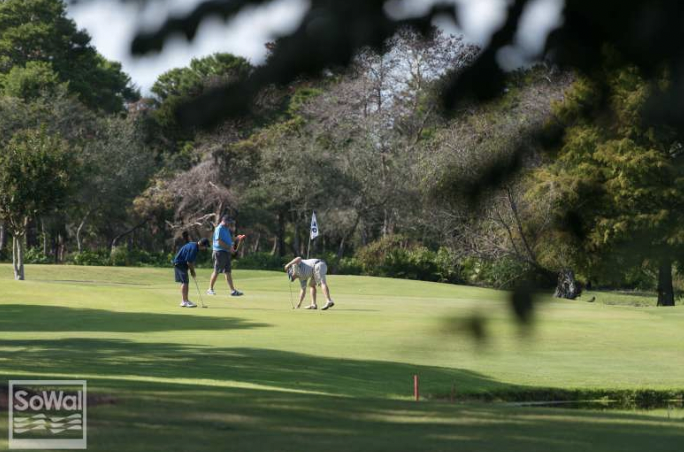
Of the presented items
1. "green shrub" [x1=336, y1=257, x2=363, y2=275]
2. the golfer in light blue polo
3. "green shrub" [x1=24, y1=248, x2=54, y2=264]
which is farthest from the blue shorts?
"green shrub" [x1=24, y1=248, x2=54, y2=264]

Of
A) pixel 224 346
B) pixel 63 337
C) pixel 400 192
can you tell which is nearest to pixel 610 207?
pixel 224 346

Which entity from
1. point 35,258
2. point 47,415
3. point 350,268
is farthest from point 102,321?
point 35,258

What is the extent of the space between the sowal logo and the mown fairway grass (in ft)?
0.39

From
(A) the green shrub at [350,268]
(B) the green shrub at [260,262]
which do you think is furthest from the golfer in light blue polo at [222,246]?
(B) the green shrub at [260,262]

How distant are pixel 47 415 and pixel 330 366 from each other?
278 inches

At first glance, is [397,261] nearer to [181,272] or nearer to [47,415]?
[181,272]

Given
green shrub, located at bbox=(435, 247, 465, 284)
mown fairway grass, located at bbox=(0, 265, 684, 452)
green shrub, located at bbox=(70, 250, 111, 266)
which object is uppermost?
green shrub, located at bbox=(70, 250, 111, 266)

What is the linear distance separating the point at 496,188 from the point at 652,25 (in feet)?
2.11

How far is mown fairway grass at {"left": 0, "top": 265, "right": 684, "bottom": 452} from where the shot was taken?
640cm

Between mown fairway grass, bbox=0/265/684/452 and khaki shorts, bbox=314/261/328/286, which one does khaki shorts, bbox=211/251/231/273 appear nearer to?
mown fairway grass, bbox=0/265/684/452

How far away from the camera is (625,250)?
232 centimetres

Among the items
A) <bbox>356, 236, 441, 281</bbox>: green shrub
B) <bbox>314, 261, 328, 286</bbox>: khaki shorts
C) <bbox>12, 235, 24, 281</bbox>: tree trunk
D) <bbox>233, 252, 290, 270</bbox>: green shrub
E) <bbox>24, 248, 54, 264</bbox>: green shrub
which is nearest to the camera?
<bbox>314, 261, 328, 286</bbox>: khaki shorts

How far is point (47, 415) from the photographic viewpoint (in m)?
7.38

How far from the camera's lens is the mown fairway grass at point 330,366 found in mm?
6402
